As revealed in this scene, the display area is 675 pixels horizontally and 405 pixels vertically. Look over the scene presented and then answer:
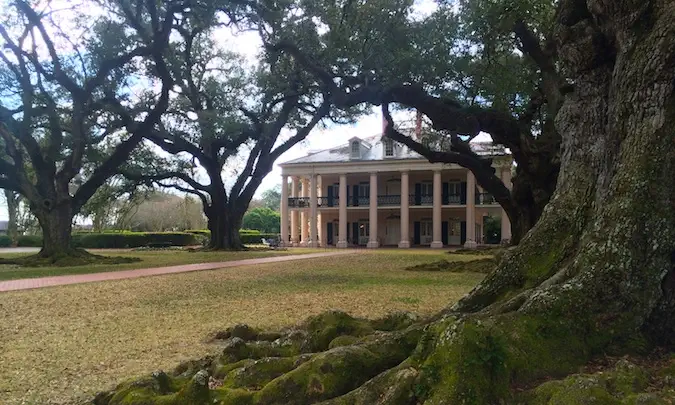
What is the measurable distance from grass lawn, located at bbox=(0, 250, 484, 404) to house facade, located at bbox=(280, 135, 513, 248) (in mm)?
25321

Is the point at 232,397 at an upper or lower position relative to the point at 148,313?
upper

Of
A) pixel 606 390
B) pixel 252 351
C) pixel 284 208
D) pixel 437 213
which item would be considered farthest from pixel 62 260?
pixel 437 213

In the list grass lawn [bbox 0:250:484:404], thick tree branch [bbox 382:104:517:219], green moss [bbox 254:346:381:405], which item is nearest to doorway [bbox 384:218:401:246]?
thick tree branch [bbox 382:104:517:219]

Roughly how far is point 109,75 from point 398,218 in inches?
1096

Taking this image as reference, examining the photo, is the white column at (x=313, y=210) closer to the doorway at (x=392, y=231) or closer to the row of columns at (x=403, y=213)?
the row of columns at (x=403, y=213)

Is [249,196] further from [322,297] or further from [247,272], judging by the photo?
[322,297]

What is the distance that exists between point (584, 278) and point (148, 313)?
7.25m

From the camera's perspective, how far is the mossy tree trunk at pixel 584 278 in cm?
306

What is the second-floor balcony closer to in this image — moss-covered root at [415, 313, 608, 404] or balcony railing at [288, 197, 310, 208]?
balcony railing at [288, 197, 310, 208]

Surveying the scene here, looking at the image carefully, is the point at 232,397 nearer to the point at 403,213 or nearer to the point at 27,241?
the point at 403,213

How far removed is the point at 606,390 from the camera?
2834 mm

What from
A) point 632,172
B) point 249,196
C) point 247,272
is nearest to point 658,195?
point 632,172

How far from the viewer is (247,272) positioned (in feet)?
56.5

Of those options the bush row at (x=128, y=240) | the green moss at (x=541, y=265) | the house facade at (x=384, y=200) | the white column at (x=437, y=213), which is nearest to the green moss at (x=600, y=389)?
the green moss at (x=541, y=265)
